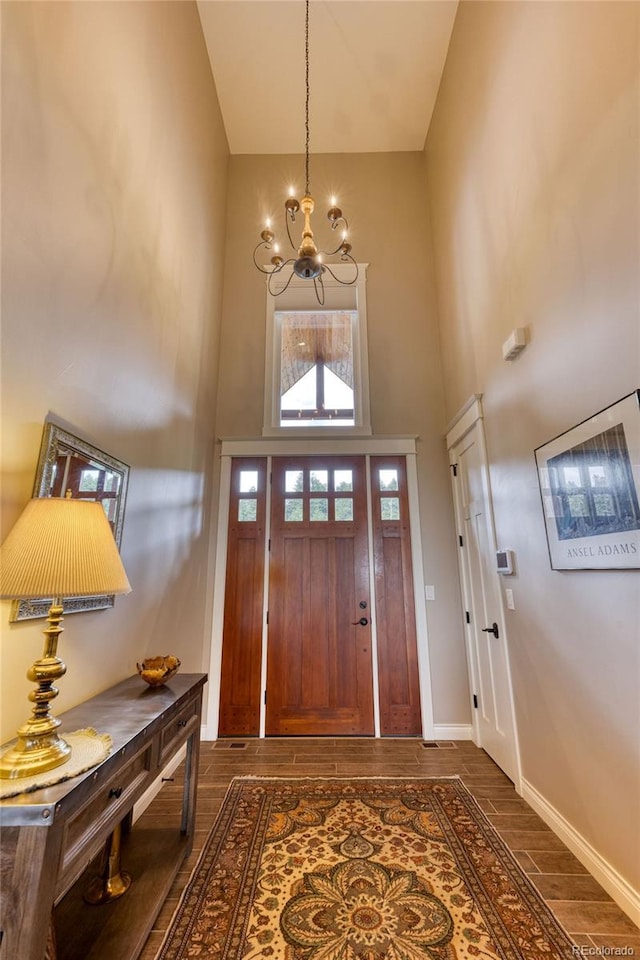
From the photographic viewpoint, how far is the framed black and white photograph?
1.62 m

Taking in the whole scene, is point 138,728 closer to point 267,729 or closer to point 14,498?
point 14,498

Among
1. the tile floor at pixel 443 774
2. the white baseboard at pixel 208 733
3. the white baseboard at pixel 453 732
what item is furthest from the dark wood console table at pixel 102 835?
the white baseboard at pixel 453 732

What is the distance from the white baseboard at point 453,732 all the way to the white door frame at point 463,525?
0.22 feet

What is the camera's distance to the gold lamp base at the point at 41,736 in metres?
1.05

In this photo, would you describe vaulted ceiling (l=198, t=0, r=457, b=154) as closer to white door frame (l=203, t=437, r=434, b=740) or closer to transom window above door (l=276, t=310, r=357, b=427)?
transom window above door (l=276, t=310, r=357, b=427)

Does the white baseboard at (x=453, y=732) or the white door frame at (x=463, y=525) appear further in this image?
the white baseboard at (x=453, y=732)

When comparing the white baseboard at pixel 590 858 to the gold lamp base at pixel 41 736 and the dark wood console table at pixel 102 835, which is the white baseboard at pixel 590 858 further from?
the gold lamp base at pixel 41 736

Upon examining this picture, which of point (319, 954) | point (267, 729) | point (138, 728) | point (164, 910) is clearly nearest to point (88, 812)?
point (138, 728)

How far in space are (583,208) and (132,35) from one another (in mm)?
2794

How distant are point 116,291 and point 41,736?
2.06m

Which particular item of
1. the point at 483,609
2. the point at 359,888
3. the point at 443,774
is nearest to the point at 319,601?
the point at 483,609

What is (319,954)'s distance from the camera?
147cm

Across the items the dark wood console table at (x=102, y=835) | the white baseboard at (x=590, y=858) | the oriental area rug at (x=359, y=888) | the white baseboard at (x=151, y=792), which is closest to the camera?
the dark wood console table at (x=102, y=835)

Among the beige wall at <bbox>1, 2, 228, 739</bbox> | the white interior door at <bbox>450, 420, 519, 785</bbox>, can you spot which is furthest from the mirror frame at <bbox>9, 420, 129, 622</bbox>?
the white interior door at <bbox>450, 420, 519, 785</bbox>
